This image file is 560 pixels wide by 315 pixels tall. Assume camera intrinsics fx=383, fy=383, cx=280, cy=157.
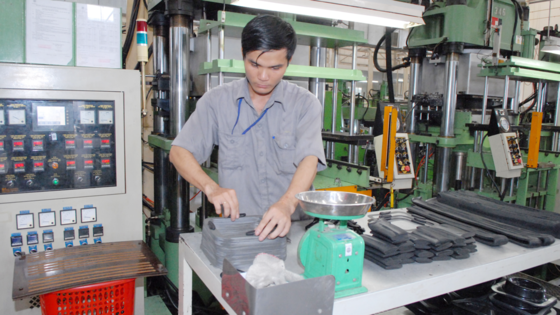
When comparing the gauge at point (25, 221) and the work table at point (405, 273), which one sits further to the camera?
the gauge at point (25, 221)

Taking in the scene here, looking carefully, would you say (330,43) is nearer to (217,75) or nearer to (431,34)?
(217,75)

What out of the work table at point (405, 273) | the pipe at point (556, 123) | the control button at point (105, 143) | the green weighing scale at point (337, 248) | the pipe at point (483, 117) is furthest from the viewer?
the pipe at point (556, 123)

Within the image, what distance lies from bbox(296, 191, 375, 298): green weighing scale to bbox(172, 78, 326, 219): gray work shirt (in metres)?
0.61

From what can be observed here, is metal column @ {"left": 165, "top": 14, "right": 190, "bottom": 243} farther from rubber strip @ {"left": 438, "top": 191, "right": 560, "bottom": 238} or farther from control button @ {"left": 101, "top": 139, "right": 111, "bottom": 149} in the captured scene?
rubber strip @ {"left": 438, "top": 191, "right": 560, "bottom": 238}

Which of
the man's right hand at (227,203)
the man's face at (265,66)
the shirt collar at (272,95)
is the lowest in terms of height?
the man's right hand at (227,203)

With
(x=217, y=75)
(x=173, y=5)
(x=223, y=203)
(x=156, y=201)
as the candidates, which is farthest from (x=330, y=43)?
(x=223, y=203)

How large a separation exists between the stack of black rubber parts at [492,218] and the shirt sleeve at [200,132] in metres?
1.00

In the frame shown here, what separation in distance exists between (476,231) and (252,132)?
0.98m

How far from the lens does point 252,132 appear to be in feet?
5.36

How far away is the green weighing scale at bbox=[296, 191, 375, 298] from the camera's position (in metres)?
0.97

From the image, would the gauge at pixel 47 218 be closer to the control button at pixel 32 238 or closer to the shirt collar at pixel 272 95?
the control button at pixel 32 238

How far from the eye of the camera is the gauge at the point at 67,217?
1716 mm

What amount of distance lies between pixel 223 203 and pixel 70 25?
114cm

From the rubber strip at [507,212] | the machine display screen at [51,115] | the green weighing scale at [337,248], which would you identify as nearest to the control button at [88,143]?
the machine display screen at [51,115]
